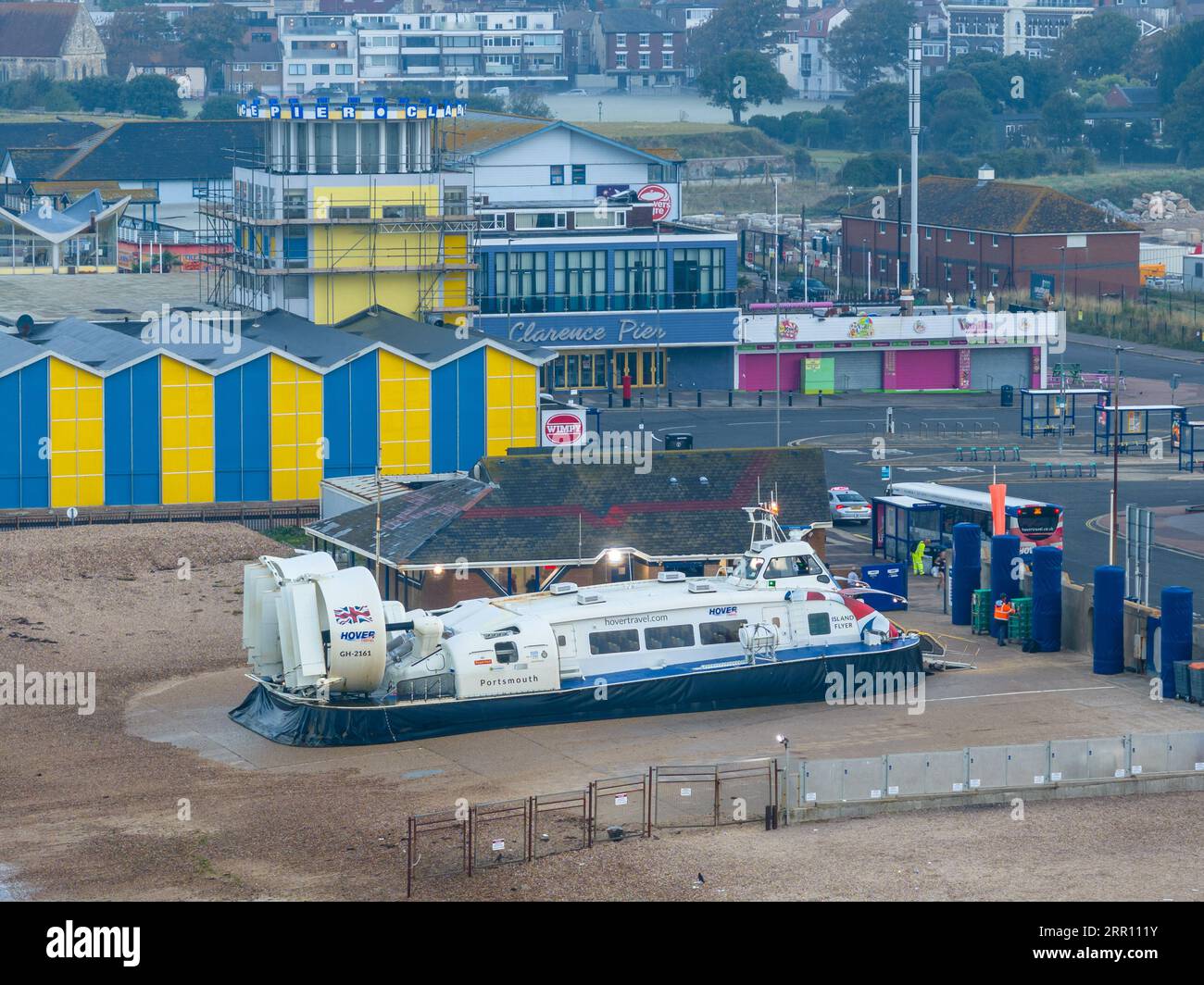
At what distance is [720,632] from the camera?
4881cm

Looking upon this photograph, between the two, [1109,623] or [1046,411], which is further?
[1046,411]

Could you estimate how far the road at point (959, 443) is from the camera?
70.3m

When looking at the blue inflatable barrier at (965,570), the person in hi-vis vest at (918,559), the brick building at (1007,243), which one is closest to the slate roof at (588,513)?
the blue inflatable barrier at (965,570)

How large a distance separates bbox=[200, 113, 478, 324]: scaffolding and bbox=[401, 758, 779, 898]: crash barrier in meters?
48.8

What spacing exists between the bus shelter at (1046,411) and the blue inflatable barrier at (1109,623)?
41.5 meters

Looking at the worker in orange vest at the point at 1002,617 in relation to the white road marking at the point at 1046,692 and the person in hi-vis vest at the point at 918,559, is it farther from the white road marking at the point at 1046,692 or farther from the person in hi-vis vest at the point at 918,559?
the person in hi-vis vest at the point at 918,559

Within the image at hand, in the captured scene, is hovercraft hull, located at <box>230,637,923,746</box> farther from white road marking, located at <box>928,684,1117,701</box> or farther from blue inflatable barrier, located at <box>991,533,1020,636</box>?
blue inflatable barrier, located at <box>991,533,1020,636</box>

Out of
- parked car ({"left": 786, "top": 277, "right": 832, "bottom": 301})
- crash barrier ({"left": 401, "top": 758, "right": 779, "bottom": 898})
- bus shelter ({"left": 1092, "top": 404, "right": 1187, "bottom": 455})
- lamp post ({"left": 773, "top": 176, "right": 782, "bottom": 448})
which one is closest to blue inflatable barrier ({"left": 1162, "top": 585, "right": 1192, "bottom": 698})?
crash barrier ({"left": 401, "top": 758, "right": 779, "bottom": 898})

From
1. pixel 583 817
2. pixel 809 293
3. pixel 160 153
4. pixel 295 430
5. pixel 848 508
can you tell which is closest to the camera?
pixel 583 817

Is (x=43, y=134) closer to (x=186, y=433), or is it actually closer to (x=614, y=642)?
(x=186, y=433)

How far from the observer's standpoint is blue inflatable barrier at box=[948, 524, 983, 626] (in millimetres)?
57250

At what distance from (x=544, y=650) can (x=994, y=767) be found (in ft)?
34.8

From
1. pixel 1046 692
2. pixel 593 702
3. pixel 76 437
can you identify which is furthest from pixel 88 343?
pixel 1046 692

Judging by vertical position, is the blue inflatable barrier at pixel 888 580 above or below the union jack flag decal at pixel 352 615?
below
